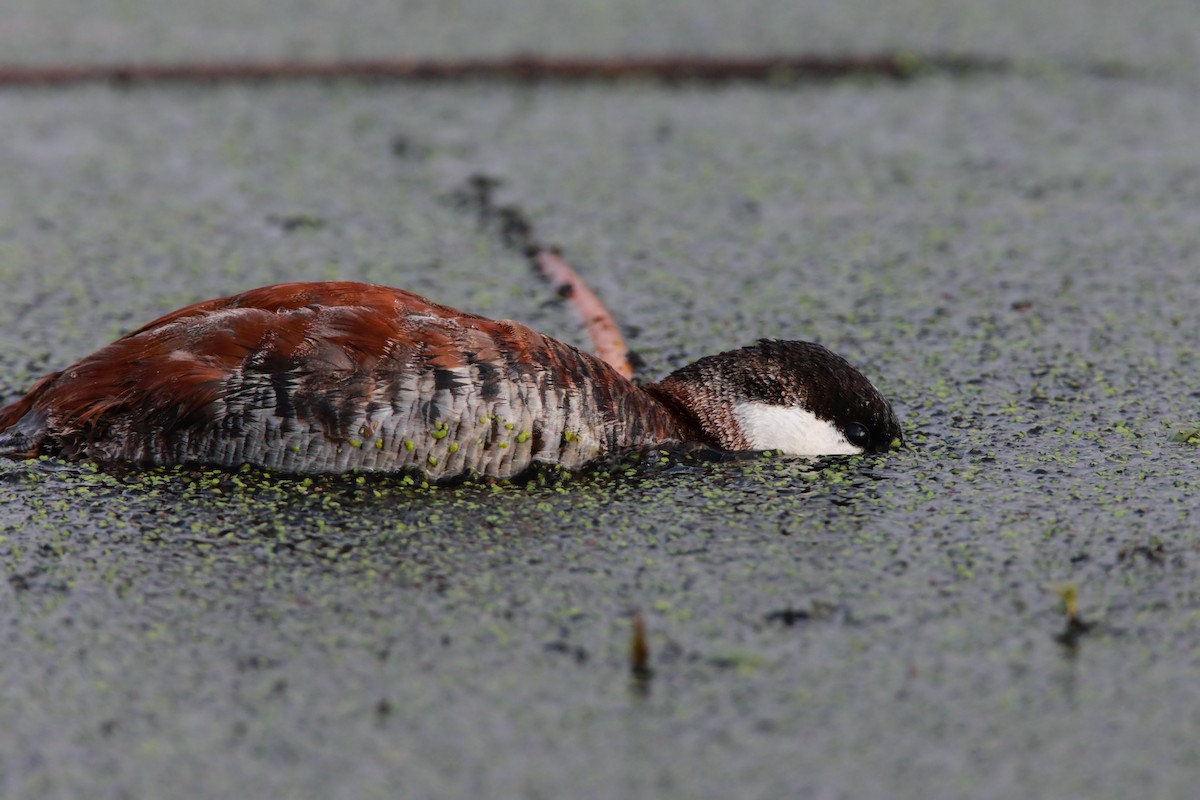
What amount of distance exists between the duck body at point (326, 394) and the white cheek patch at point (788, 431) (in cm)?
35

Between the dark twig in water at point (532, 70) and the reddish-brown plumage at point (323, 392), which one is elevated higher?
the dark twig in water at point (532, 70)

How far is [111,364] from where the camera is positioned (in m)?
3.56

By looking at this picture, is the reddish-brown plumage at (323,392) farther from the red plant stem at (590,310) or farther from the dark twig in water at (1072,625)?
the dark twig in water at (1072,625)

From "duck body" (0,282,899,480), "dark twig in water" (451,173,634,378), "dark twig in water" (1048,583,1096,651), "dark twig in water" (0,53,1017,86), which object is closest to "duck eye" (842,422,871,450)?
"duck body" (0,282,899,480)

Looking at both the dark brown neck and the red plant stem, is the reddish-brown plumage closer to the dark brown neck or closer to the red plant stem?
the dark brown neck

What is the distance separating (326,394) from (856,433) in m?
1.21

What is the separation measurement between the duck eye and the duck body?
1.81 feet

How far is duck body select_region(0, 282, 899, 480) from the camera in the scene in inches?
135

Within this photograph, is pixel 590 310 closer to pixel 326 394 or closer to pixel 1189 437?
pixel 326 394

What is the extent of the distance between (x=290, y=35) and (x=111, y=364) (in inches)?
167

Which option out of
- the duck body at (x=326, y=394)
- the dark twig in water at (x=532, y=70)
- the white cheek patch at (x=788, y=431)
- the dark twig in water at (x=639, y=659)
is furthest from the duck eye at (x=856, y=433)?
the dark twig in water at (x=532, y=70)

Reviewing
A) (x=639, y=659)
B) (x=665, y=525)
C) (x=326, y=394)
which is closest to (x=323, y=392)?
(x=326, y=394)

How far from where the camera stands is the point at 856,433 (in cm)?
377

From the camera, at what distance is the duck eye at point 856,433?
12.4ft
